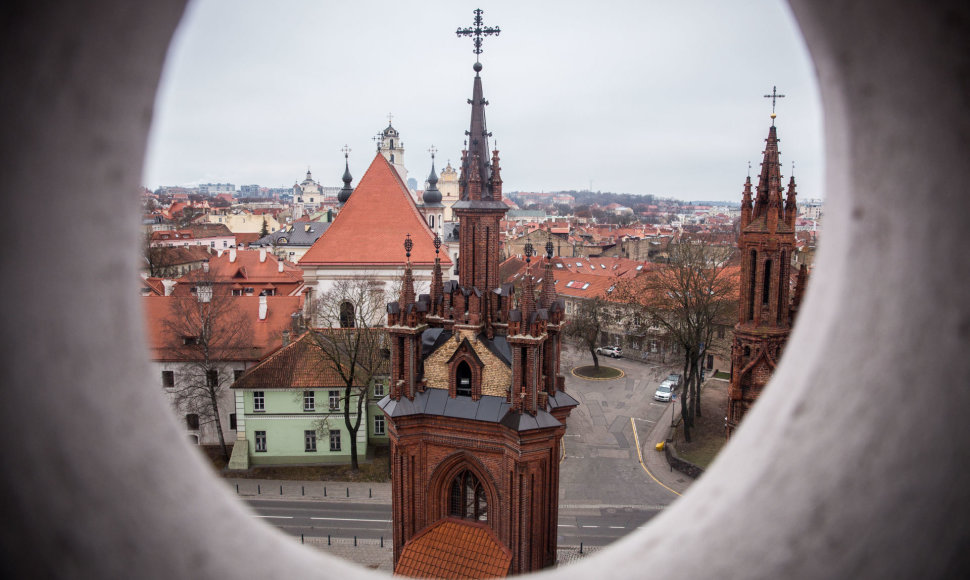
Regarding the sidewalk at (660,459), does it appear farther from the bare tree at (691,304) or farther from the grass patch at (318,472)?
the grass patch at (318,472)

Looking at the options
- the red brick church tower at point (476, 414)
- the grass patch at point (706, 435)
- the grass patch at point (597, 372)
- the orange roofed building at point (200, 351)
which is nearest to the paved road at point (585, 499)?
the grass patch at point (706, 435)

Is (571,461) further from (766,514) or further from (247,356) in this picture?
(766,514)

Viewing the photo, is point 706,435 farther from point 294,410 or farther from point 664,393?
point 294,410

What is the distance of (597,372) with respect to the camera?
41.5 meters

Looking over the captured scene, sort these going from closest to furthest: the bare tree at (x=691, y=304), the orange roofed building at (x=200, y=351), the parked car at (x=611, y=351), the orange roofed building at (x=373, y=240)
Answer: the orange roofed building at (x=200, y=351)
the bare tree at (x=691, y=304)
the orange roofed building at (x=373, y=240)
the parked car at (x=611, y=351)

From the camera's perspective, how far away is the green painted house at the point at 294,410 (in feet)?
89.4

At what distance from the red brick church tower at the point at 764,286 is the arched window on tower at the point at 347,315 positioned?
18.1 m

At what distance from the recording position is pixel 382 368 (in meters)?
28.3

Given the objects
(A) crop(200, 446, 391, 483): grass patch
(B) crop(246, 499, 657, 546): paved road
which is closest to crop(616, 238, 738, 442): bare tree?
(B) crop(246, 499, 657, 546): paved road

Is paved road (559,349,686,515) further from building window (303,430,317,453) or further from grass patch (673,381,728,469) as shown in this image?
building window (303,430,317,453)

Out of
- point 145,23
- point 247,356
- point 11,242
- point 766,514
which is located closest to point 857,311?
point 766,514

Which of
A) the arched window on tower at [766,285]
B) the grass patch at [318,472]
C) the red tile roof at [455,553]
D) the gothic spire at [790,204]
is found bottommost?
the grass patch at [318,472]

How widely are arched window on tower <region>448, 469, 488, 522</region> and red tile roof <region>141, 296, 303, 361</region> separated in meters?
16.1

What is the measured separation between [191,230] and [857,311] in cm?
9428
